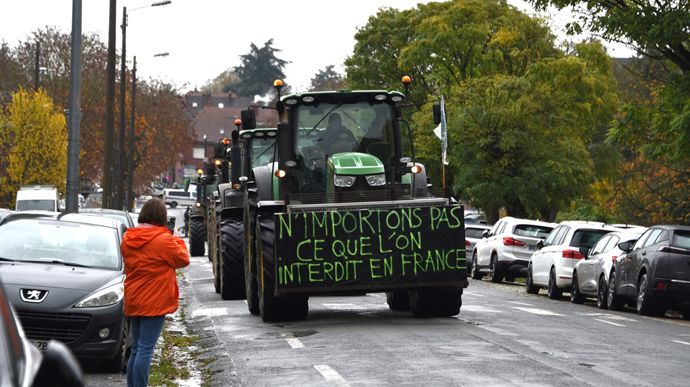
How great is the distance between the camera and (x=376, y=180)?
1806cm

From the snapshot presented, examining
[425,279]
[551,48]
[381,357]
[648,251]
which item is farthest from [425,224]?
[551,48]

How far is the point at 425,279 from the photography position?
17.5m

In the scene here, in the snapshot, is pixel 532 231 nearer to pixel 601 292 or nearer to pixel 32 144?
pixel 601 292

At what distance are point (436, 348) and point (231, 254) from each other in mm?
8953

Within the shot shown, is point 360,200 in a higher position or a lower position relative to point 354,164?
lower

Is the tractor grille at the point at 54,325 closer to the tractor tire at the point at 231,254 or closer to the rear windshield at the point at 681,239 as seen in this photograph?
the tractor tire at the point at 231,254

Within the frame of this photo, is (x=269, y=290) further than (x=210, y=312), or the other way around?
(x=210, y=312)

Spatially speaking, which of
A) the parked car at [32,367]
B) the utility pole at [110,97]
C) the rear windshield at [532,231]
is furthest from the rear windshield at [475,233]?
the parked car at [32,367]

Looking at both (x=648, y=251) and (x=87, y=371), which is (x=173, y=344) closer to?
(x=87, y=371)

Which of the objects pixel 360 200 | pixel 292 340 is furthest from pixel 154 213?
pixel 360 200

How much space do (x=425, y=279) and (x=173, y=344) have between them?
10.2ft

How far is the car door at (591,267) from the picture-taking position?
88.5 feet

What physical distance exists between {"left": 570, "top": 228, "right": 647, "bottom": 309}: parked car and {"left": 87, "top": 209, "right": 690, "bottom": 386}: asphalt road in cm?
344

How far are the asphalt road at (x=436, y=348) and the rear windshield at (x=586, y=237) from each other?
685 cm
